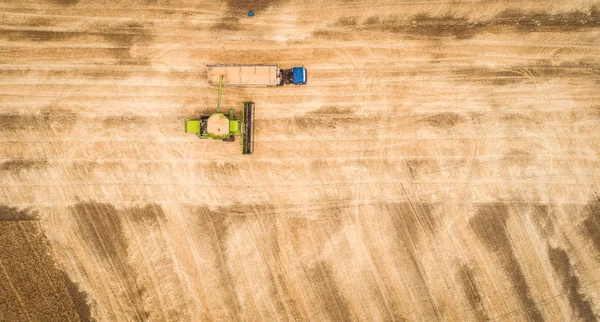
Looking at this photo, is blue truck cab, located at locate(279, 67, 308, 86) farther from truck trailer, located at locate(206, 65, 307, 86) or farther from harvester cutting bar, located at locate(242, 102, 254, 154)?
harvester cutting bar, located at locate(242, 102, 254, 154)

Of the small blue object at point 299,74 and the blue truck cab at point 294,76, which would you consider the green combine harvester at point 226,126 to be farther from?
the small blue object at point 299,74

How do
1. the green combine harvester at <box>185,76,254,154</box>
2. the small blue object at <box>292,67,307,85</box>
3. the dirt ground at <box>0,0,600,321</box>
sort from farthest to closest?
the dirt ground at <box>0,0,600,321</box> → the small blue object at <box>292,67,307,85</box> → the green combine harvester at <box>185,76,254,154</box>

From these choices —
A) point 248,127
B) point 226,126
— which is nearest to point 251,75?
point 248,127

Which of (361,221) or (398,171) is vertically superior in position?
(398,171)

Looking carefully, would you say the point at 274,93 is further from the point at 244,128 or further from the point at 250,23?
the point at 250,23

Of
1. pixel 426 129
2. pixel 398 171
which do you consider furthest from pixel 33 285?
pixel 426 129

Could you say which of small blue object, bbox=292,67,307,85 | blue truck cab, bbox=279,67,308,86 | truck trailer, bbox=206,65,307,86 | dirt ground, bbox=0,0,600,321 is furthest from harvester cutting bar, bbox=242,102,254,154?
small blue object, bbox=292,67,307,85
